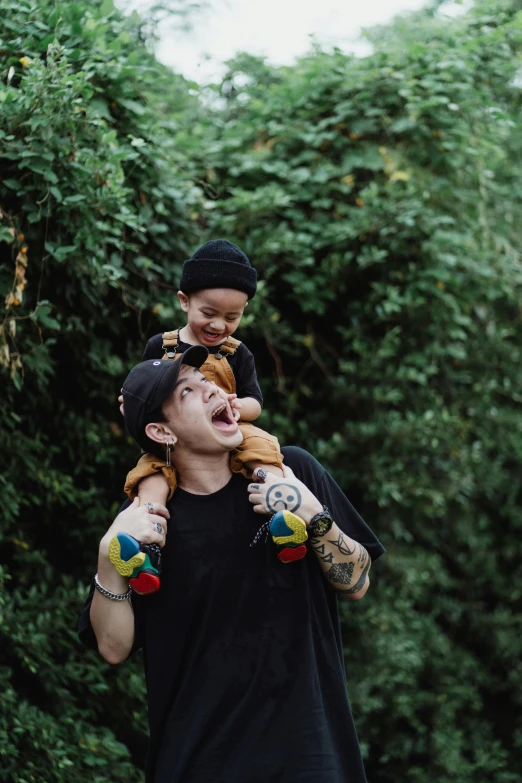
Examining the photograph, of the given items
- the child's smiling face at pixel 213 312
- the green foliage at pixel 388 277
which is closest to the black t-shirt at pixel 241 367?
the child's smiling face at pixel 213 312

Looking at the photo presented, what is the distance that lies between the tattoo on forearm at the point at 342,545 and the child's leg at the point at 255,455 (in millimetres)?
211

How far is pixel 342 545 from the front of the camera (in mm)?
2312

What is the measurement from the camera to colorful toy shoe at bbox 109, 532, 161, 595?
209 cm

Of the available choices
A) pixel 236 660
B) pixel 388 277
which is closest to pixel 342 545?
pixel 236 660

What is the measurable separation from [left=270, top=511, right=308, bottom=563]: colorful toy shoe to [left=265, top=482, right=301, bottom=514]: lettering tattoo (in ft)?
0.10

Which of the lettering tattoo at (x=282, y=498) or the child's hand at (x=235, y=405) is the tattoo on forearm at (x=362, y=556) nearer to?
the lettering tattoo at (x=282, y=498)

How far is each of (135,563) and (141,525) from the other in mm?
105

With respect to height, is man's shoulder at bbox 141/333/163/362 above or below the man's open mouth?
below

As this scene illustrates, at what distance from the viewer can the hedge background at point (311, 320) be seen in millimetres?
3352

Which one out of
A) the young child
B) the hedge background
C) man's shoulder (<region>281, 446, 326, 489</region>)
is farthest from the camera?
the hedge background

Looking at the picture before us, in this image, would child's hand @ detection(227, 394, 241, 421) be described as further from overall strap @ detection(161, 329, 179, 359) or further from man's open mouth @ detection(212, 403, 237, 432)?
overall strap @ detection(161, 329, 179, 359)

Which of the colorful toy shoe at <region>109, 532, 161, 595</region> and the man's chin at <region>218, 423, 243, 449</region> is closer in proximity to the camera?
the colorful toy shoe at <region>109, 532, 161, 595</region>

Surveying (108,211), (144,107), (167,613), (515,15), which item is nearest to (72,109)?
(108,211)

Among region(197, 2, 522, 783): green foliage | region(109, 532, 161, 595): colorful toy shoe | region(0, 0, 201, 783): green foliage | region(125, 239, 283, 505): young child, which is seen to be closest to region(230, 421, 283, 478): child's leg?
region(125, 239, 283, 505): young child
